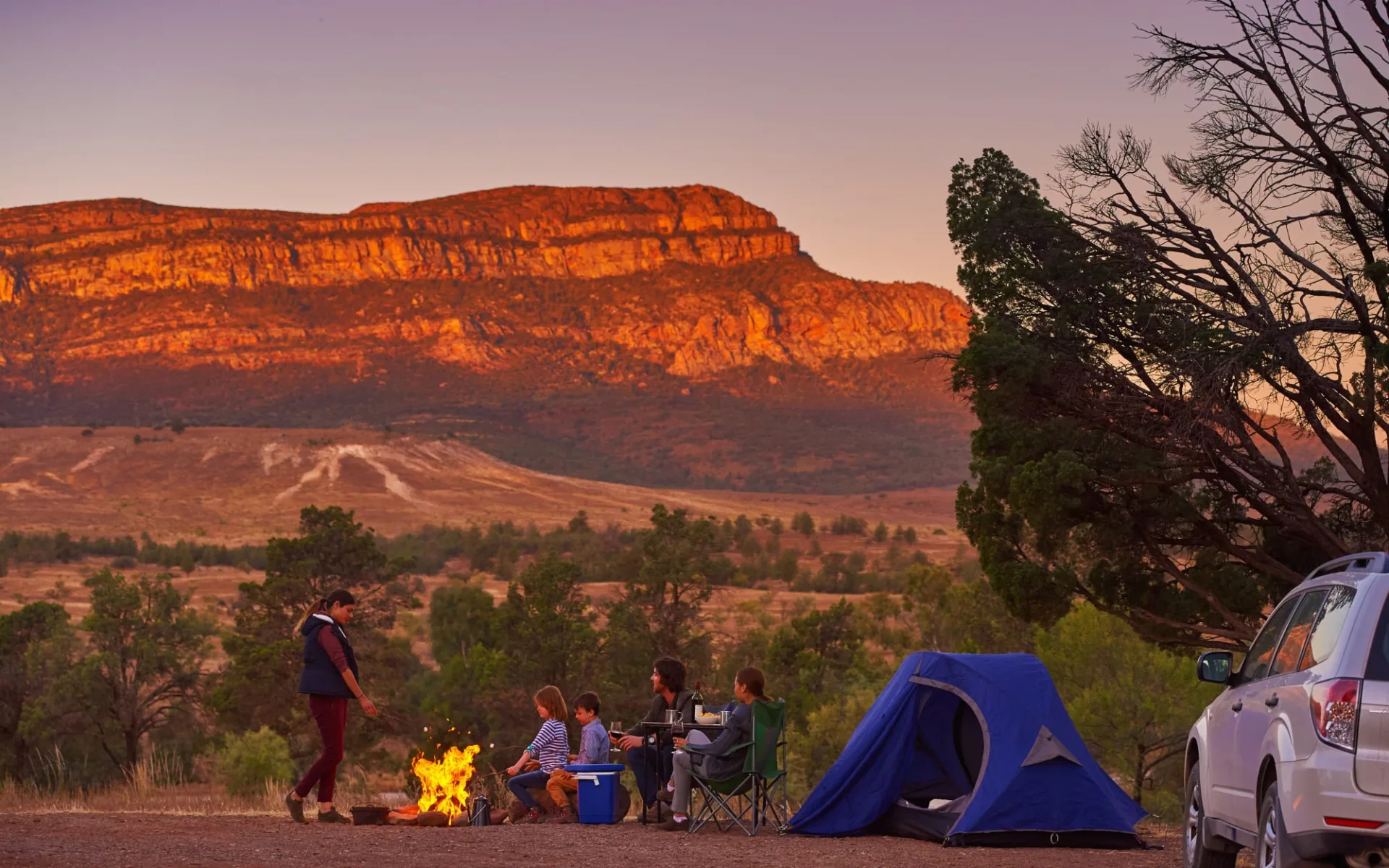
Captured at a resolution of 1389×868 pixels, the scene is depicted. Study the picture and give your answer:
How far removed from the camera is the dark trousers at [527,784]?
11.7 meters

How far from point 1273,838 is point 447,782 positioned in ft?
22.3

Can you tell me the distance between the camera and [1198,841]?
26.4 ft

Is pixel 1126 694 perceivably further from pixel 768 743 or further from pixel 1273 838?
pixel 1273 838

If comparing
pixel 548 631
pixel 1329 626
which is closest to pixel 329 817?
pixel 1329 626

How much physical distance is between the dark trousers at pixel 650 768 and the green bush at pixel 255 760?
13991 millimetres

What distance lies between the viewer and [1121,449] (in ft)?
48.4

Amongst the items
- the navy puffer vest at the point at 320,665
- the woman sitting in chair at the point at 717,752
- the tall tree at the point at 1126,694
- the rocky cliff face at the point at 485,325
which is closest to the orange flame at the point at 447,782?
the navy puffer vest at the point at 320,665

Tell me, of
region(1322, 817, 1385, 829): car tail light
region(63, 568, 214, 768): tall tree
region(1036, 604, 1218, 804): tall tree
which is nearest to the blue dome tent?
region(1322, 817, 1385, 829): car tail light

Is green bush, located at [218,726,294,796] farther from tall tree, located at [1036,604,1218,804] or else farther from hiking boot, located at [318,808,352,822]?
hiking boot, located at [318,808,352,822]

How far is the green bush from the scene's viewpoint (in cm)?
2545

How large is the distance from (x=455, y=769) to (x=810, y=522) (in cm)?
7130

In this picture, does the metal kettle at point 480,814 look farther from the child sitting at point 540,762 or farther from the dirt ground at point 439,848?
the dirt ground at point 439,848

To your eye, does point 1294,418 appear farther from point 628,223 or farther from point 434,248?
point 628,223

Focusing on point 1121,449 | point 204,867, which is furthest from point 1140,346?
point 204,867
